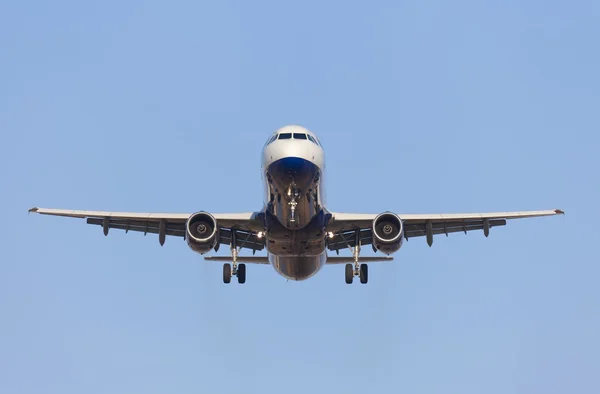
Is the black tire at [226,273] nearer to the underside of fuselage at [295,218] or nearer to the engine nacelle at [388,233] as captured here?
the underside of fuselage at [295,218]

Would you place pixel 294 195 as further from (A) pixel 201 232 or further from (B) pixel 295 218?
(A) pixel 201 232

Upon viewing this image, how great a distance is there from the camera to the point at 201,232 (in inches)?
1473

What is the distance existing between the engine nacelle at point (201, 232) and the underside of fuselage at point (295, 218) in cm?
216

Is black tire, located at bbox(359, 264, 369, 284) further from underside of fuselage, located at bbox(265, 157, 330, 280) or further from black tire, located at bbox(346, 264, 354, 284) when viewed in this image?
underside of fuselage, located at bbox(265, 157, 330, 280)

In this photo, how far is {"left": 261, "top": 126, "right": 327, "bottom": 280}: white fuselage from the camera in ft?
115

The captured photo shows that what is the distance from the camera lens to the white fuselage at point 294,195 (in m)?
35.0

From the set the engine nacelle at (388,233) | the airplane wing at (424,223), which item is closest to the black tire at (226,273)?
the airplane wing at (424,223)

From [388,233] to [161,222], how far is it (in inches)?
373

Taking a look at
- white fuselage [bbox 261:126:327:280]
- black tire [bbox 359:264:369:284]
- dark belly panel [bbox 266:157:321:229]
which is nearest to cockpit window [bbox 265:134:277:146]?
white fuselage [bbox 261:126:327:280]

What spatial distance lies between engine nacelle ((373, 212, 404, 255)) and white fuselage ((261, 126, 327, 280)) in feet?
7.08

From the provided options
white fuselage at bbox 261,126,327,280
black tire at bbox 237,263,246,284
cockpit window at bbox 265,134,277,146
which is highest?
cockpit window at bbox 265,134,277,146

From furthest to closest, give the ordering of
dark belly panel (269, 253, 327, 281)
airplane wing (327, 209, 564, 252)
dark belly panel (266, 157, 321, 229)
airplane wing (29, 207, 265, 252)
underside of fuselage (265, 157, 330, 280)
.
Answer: dark belly panel (269, 253, 327, 281) < airplane wing (29, 207, 265, 252) < airplane wing (327, 209, 564, 252) < underside of fuselage (265, 157, 330, 280) < dark belly panel (266, 157, 321, 229)

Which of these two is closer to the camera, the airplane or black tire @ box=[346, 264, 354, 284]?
the airplane

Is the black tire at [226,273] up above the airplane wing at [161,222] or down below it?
below
